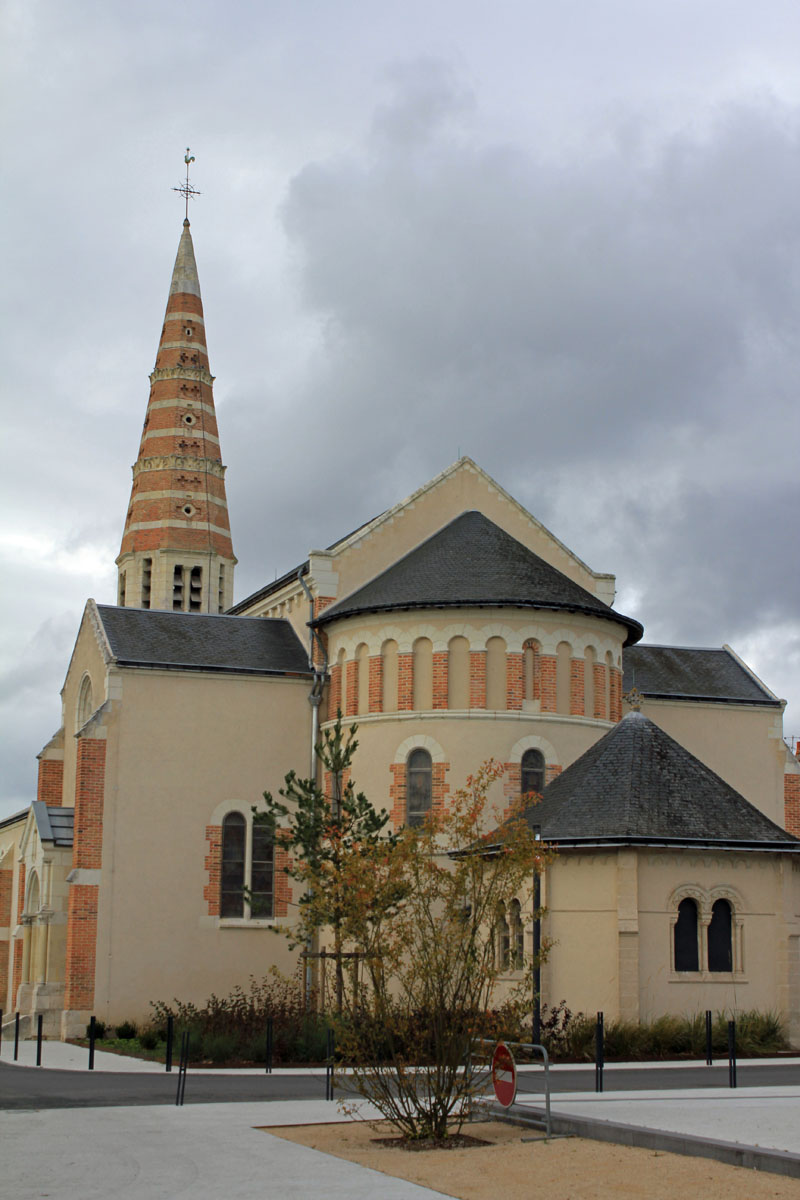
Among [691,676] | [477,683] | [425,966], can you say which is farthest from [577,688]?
[425,966]

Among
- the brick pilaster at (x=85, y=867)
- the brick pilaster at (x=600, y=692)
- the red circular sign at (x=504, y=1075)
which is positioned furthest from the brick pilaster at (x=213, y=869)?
the red circular sign at (x=504, y=1075)

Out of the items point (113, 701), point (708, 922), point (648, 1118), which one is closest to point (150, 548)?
point (113, 701)

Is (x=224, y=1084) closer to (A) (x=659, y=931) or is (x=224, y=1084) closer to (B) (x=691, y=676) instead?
(A) (x=659, y=931)

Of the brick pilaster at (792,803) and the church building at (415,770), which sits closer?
the church building at (415,770)

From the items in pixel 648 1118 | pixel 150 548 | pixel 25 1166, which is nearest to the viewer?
pixel 25 1166

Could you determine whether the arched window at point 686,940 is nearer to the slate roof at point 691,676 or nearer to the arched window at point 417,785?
the arched window at point 417,785

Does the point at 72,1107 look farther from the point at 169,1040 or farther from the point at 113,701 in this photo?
the point at 113,701

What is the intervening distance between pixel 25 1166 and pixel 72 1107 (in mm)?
5124

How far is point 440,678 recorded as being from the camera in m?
34.2

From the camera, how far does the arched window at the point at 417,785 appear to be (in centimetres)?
3409

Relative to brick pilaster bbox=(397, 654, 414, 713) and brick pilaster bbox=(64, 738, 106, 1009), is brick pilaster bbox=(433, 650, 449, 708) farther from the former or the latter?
brick pilaster bbox=(64, 738, 106, 1009)

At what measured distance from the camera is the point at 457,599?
112ft

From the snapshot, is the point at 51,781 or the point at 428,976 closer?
the point at 428,976

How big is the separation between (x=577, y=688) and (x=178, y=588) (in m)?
25.3
